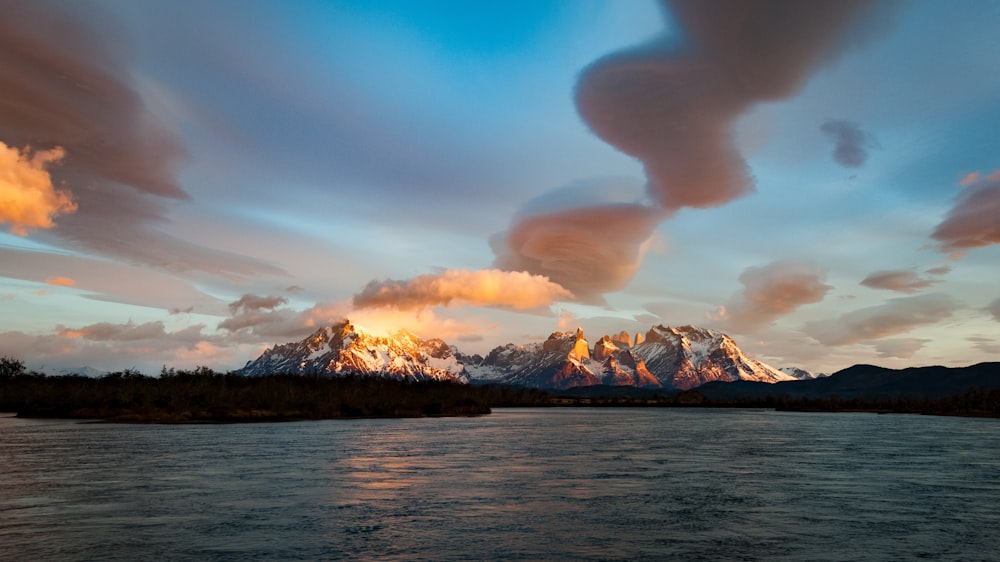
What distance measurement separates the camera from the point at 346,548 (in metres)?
35.4

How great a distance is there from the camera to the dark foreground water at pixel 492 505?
3559cm

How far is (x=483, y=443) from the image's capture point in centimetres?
11400

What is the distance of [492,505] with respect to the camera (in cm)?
4888

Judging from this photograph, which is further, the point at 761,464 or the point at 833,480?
the point at 761,464

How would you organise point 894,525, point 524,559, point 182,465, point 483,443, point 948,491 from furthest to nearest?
point 483,443, point 182,465, point 948,491, point 894,525, point 524,559

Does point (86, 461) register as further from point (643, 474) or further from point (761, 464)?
point (761, 464)

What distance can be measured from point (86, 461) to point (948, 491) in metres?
87.4

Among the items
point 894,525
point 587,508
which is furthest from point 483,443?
point 894,525

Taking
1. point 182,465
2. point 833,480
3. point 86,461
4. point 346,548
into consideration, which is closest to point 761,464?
point 833,480

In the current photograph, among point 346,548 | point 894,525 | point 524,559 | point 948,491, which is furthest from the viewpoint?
point 948,491

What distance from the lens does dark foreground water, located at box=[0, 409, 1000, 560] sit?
35594mm

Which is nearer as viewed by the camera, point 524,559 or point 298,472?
point 524,559

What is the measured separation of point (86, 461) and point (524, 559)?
6620 cm

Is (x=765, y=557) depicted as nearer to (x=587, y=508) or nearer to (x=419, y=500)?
(x=587, y=508)
